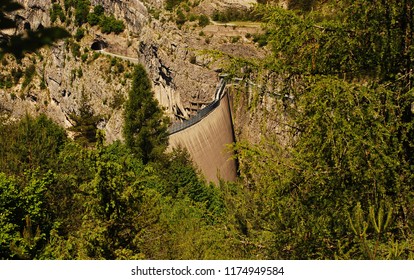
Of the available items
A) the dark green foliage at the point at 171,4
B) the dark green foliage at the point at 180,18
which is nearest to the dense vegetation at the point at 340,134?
the dark green foliage at the point at 180,18

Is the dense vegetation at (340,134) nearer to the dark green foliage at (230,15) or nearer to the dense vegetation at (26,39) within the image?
the dense vegetation at (26,39)

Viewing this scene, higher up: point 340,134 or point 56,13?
point 340,134

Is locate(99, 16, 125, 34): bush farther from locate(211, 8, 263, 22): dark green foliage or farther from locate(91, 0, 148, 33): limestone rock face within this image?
locate(211, 8, 263, 22): dark green foliage

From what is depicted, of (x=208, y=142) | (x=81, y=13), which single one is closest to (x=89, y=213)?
(x=208, y=142)

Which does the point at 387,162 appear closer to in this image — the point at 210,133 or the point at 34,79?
the point at 210,133

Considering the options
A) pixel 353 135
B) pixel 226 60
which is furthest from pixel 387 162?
pixel 226 60

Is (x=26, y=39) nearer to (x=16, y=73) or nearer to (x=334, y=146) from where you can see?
(x=334, y=146)
